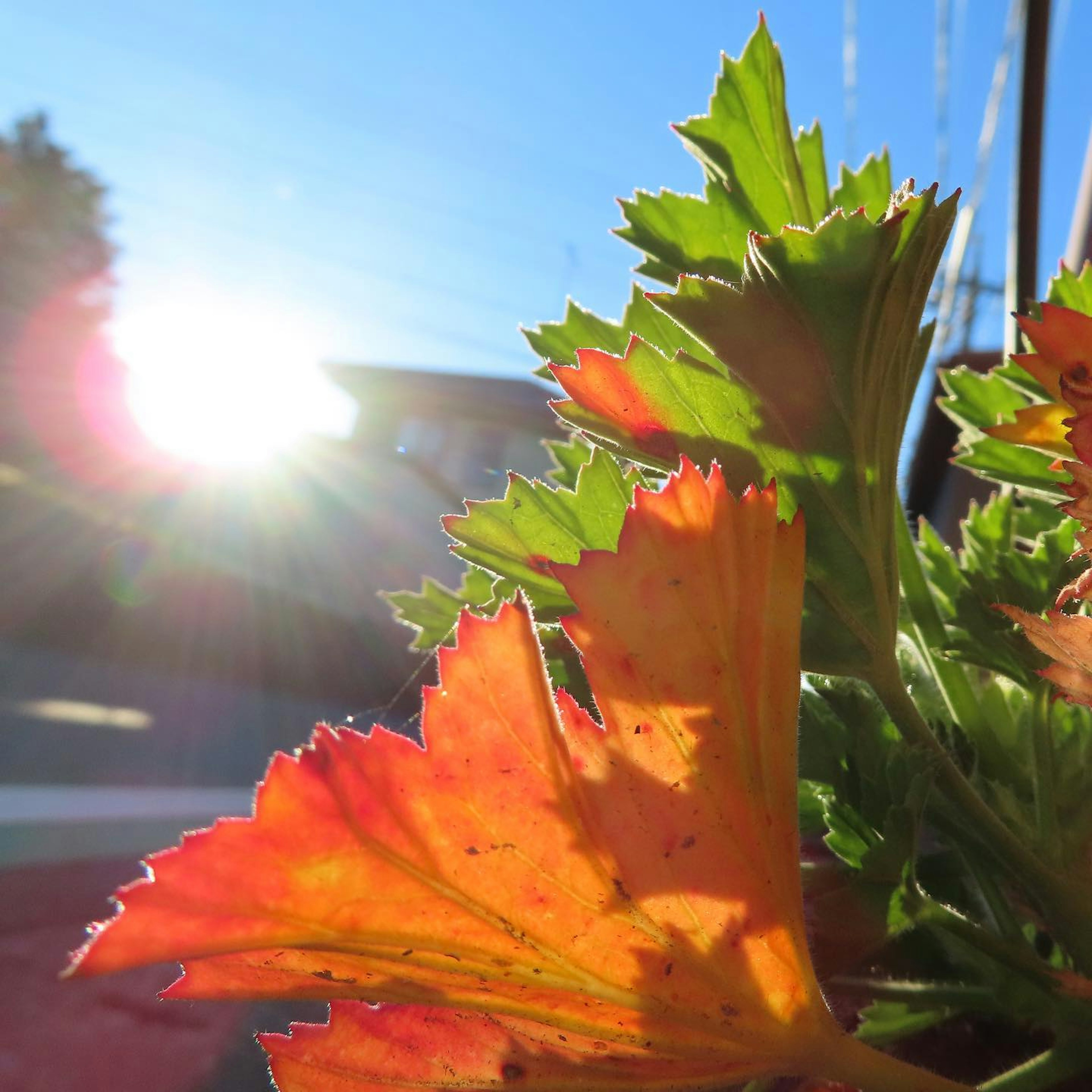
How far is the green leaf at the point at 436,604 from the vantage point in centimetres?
40

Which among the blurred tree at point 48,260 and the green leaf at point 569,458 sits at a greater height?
the blurred tree at point 48,260

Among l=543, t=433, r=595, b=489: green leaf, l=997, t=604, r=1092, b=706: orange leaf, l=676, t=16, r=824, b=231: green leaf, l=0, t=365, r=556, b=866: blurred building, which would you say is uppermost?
l=676, t=16, r=824, b=231: green leaf

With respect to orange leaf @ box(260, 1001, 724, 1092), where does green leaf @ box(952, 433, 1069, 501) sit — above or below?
above

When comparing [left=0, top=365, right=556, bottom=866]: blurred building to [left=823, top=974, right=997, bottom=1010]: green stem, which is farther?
[left=0, top=365, right=556, bottom=866]: blurred building

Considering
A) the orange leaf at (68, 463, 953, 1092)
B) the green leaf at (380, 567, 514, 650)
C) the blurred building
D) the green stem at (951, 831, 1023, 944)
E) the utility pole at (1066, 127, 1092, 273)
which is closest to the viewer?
the orange leaf at (68, 463, 953, 1092)

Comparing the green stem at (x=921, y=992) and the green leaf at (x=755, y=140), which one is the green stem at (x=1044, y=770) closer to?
the green stem at (x=921, y=992)

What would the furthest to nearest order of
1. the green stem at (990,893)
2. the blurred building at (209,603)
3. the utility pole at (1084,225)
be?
the blurred building at (209,603) → the utility pole at (1084,225) → the green stem at (990,893)

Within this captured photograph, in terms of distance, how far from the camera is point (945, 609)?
0.37m

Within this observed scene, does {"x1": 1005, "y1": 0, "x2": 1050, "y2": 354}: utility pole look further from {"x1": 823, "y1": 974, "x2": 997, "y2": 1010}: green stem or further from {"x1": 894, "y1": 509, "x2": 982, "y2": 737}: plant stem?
A: {"x1": 823, "y1": 974, "x2": 997, "y2": 1010}: green stem

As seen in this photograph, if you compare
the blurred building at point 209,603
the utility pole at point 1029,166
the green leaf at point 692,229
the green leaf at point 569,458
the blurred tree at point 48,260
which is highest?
the blurred tree at point 48,260

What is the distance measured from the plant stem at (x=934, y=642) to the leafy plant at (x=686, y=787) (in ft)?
0.17

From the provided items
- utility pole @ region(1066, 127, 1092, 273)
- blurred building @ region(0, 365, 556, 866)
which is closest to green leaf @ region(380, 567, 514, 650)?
blurred building @ region(0, 365, 556, 866)

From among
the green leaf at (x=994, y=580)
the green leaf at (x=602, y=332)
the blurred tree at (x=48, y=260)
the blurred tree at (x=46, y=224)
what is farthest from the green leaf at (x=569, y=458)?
the blurred tree at (x=46, y=224)

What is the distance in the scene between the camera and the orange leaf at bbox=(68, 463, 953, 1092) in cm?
18
